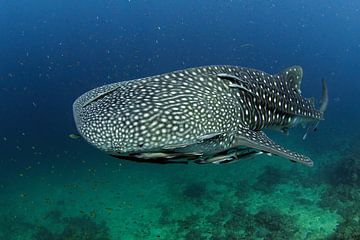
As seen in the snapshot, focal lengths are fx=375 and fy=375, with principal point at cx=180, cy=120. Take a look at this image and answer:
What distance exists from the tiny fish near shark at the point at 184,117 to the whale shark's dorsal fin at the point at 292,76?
80 cm

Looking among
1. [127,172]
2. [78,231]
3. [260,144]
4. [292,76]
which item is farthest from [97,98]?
[127,172]

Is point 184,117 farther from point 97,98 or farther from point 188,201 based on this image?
point 188,201

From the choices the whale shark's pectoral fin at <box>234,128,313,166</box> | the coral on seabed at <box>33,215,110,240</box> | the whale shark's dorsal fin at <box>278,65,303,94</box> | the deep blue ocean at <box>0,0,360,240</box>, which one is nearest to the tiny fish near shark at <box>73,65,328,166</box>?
the whale shark's pectoral fin at <box>234,128,313,166</box>

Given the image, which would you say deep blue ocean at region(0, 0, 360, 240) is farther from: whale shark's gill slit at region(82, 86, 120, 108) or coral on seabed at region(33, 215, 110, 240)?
whale shark's gill slit at region(82, 86, 120, 108)

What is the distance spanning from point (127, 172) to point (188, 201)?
544cm

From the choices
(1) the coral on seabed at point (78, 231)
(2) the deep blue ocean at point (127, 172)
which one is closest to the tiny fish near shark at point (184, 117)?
(2) the deep blue ocean at point (127, 172)

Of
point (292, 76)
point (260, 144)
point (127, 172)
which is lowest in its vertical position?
point (127, 172)

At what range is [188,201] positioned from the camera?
16.1 metres

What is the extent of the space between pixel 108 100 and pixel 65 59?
172ft

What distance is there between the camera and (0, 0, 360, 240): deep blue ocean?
557 inches

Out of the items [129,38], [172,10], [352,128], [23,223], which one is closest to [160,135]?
[23,223]

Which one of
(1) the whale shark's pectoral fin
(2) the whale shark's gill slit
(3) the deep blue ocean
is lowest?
(3) the deep blue ocean

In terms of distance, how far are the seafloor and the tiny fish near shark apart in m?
6.90

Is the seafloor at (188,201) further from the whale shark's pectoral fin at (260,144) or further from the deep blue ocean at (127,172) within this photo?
the whale shark's pectoral fin at (260,144)
